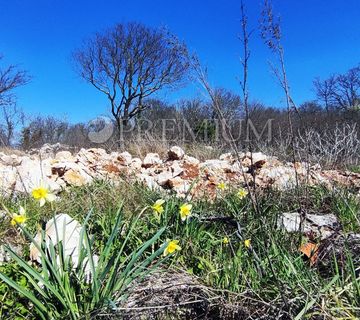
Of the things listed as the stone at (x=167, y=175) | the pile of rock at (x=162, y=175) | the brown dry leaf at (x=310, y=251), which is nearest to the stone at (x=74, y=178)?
the pile of rock at (x=162, y=175)

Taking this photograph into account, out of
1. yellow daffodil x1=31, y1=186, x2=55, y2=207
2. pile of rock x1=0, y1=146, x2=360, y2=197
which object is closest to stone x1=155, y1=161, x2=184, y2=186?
pile of rock x1=0, y1=146, x2=360, y2=197

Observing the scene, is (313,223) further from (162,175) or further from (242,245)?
(162,175)

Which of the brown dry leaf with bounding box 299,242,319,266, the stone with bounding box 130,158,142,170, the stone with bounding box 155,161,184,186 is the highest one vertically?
the stone with bounding box 130,158,142,170

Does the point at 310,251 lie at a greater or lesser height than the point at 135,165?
lesser

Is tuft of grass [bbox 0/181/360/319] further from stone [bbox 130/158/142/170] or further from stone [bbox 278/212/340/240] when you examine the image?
stone [bbox 130/158/142/170]

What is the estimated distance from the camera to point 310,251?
2057 mm

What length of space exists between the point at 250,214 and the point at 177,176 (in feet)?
7.02

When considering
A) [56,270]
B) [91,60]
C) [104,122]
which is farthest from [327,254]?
[91,60]

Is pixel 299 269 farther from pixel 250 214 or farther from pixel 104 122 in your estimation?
pixel 104 122

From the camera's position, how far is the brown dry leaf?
188 cm

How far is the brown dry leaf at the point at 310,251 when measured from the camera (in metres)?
1.88

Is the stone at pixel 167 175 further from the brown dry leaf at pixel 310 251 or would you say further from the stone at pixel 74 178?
the brown dry leaf at pixel 310 251

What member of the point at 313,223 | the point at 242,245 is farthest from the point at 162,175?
the point at 242,245

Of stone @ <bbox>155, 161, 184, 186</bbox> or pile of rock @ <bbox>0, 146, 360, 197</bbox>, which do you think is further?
stone @ <bbox>155, 161, 184, 186</bbox>
